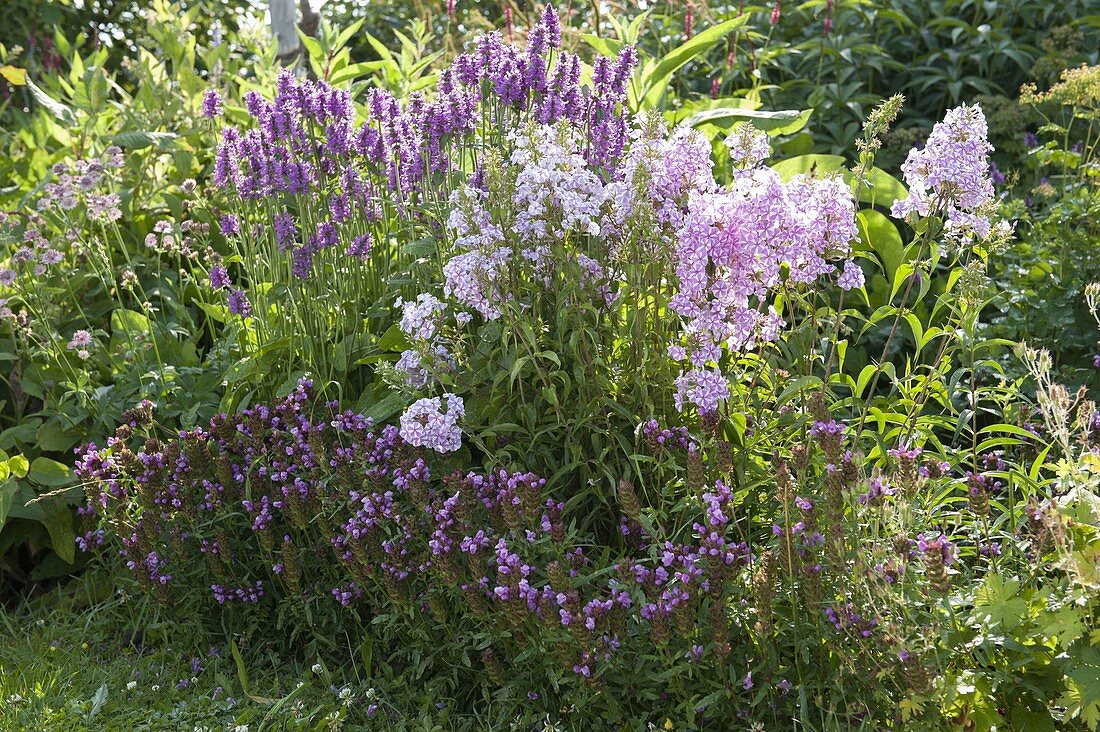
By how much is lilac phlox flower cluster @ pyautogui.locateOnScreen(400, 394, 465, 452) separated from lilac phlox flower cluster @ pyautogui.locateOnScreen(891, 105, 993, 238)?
1.33 metres

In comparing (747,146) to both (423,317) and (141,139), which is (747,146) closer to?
(423,317)

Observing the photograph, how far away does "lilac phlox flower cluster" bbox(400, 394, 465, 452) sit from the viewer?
2.91 metres

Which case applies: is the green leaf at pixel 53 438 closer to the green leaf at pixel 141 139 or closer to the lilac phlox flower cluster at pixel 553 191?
the green leaf at pixel 141 139

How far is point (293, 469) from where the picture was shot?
132 inches

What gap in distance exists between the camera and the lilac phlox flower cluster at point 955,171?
270cm

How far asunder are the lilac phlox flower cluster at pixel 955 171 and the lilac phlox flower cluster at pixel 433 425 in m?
1.33

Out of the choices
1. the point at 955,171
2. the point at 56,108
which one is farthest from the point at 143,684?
the point at 56,108

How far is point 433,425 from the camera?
291cm

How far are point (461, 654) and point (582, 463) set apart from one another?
2.05 feet

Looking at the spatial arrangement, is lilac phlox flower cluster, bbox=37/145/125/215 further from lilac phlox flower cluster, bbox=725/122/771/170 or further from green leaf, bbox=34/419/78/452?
lilac phlox flower cluster, bbox=725/122/771/170

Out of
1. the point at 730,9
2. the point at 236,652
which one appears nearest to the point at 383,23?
the point at 730,9

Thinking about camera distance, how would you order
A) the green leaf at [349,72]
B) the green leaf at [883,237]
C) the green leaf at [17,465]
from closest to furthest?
the green leaf at [17,465], the green leaf at [883,237], the green leaf at [349,72]

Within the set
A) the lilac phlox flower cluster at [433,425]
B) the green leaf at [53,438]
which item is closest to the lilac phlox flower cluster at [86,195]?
the green leaf at [53,438]

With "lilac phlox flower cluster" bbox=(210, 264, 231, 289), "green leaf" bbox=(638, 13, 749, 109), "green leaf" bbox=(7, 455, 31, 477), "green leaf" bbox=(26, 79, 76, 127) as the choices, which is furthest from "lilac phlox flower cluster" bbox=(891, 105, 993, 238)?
"green leaf" bbox=(26, 79, 76, 127)
